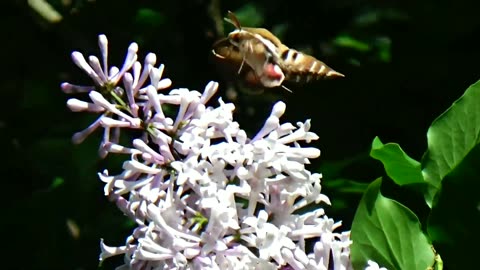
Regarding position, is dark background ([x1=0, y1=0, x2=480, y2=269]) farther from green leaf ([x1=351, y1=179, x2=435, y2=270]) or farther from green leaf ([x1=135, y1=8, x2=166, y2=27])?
green leaf ([x1=351, y1=179, x2=435, y2=270])

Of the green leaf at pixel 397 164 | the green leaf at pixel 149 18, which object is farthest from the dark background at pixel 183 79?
the green leaf at pixel 397 164

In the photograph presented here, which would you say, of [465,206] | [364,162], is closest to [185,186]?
[465,206]

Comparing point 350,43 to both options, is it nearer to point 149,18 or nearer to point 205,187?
point 149,18

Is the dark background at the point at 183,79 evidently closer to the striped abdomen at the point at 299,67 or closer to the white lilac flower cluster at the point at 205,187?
the striped abdomen at the point at 299,67

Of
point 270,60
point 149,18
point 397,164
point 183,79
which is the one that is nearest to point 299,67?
point 270,60

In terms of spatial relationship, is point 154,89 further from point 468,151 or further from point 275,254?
point 468,151
